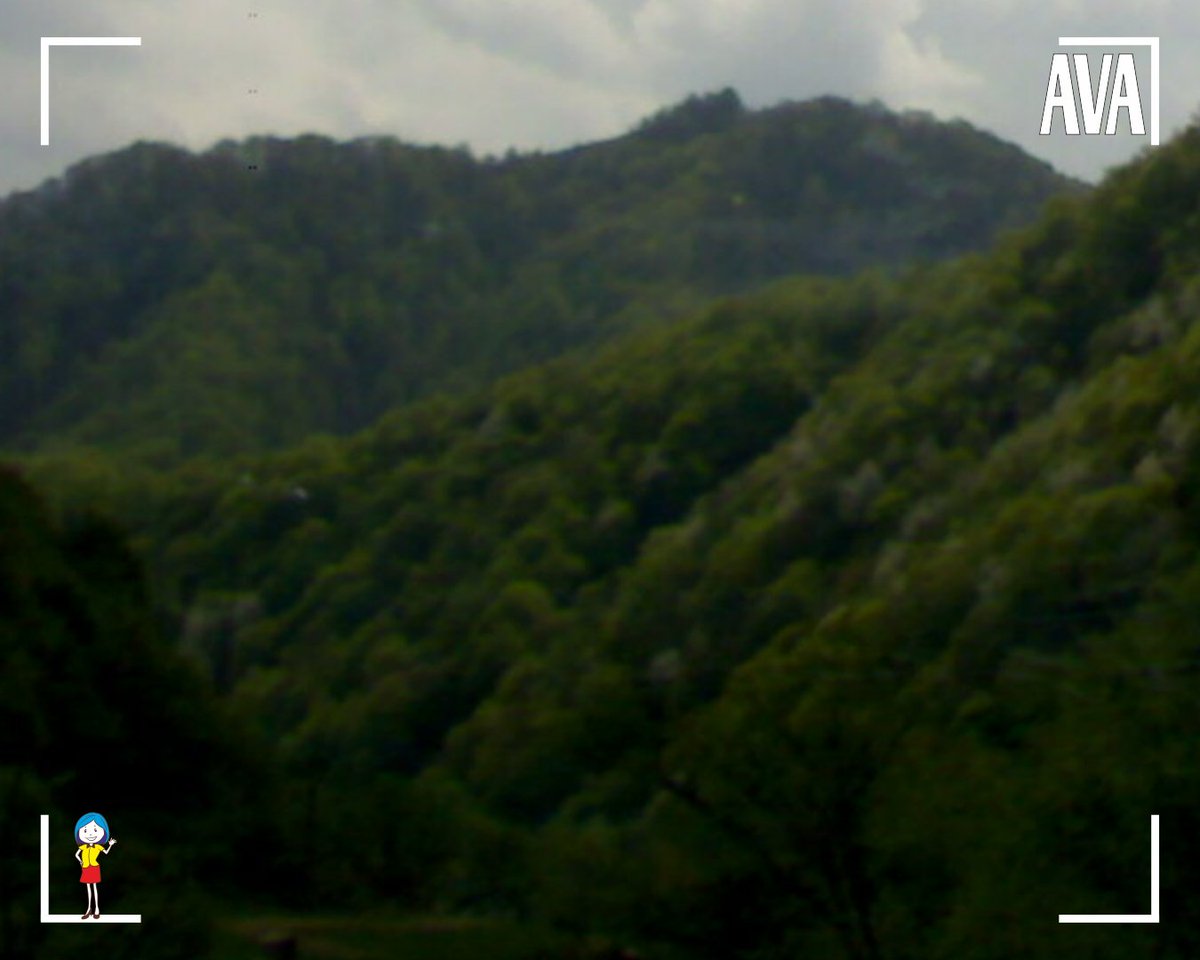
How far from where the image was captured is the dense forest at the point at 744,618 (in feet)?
34.5

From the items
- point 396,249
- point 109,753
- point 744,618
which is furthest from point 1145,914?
point 396,249

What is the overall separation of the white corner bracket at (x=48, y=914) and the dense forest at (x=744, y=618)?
0.55 meters

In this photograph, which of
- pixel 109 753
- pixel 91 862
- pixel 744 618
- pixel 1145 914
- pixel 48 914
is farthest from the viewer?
pixel 744 618

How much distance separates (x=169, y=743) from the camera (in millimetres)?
16234

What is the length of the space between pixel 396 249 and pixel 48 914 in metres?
54.4

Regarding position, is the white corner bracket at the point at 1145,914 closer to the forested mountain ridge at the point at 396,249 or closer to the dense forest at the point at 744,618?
the dense forest at the point at 744,618

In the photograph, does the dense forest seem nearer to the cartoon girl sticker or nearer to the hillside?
the hillside

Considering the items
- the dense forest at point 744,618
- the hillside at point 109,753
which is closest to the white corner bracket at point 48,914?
the hillside at point 109,753

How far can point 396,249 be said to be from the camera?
2434 inches

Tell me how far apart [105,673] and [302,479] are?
66.0 ft

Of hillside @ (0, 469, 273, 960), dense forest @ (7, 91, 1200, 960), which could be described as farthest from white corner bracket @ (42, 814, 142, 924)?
dense forest @ (7, 91, 1200, 960)

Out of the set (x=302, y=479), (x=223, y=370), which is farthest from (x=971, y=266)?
(x=223, y=370)

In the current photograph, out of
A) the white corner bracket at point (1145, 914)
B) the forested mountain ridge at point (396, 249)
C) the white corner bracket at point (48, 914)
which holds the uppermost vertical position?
the forested mountain ridge at point (396, 249)

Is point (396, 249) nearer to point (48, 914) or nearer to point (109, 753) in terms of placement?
point (109, 753)
